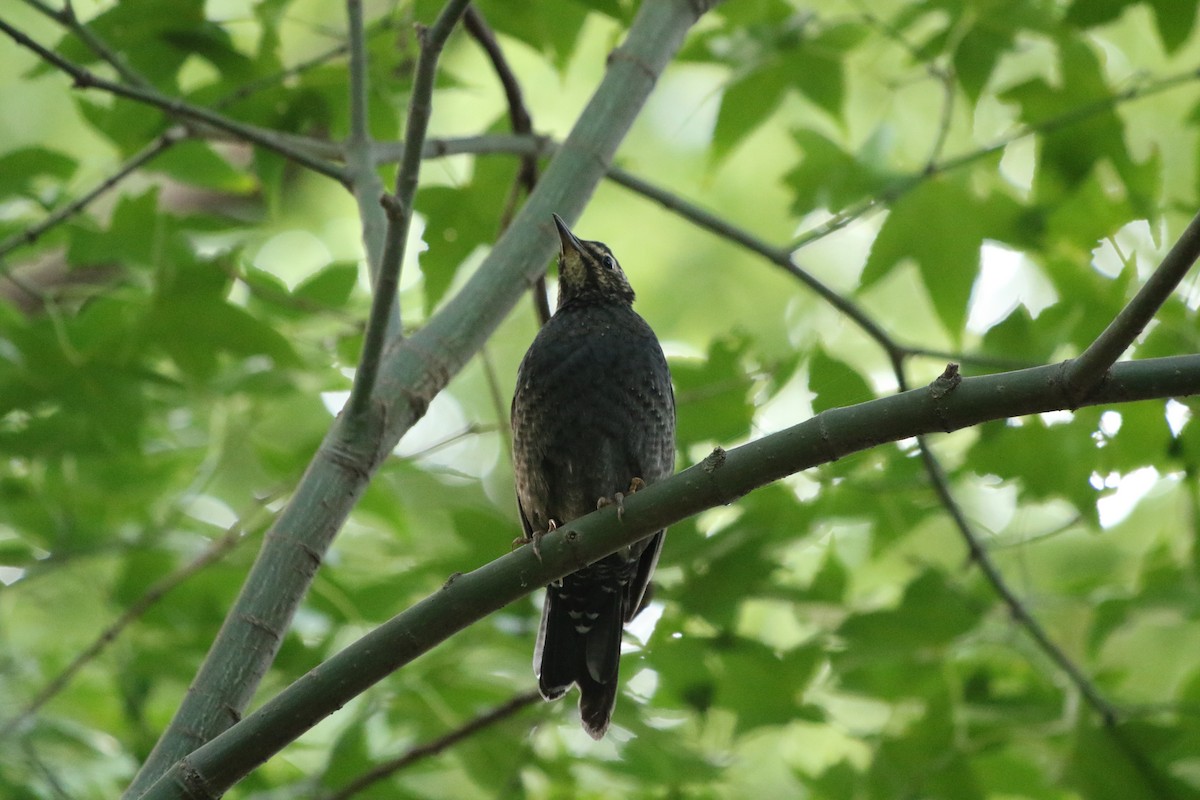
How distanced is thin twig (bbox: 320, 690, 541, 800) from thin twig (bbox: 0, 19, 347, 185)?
1665 mm

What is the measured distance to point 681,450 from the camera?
4.06 meters

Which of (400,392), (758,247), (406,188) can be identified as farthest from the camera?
(758,247)

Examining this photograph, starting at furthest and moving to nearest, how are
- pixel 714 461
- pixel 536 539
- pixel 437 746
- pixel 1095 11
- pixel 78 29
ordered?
pixel 1095 11
pixel 437 746
pixel 78 29
pixel 536 539
pixel 714 461

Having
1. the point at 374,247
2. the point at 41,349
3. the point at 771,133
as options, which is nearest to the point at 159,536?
the point at 41,349

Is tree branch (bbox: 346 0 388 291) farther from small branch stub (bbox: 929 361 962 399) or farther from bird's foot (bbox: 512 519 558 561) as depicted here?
small branch stub (bbox: 929 361 962 399)

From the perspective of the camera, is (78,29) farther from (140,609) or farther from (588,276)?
(588,276)

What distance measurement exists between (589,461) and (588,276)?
1.01m

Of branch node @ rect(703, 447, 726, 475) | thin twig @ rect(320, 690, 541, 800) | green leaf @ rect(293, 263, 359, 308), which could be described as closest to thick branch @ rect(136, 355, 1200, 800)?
branch node @ rect(703, 447, 726, 475)

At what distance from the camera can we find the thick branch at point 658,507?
208cm

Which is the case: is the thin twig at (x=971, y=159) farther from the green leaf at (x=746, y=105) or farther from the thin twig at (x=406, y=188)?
the thin twig at (x=406, y=188)

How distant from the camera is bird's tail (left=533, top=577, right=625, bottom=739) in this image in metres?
3.67

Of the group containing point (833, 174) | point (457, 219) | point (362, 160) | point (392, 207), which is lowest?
point (392, 207)

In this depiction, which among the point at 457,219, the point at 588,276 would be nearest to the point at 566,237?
the point at 457,219

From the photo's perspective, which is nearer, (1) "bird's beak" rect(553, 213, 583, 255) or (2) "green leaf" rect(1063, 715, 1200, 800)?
(1) "bird's beak" rect(553, 213, 583, 255)
